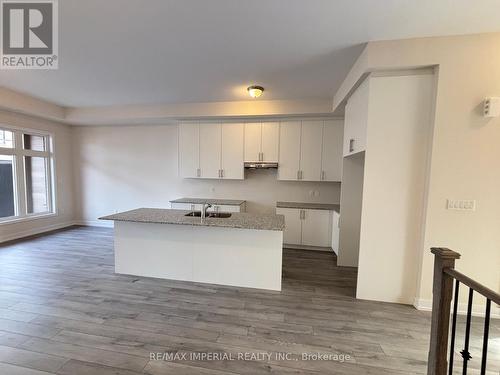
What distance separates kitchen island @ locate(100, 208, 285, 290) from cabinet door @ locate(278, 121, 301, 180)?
176 cm

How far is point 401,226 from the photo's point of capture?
2.70 m

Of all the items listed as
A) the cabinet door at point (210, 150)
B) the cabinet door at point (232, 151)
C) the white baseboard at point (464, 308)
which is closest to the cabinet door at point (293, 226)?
the cabinet door at point (232, 151)

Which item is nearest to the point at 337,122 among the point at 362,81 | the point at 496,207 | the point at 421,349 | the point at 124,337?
the point at 362,81

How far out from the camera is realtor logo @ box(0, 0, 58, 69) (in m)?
2.09

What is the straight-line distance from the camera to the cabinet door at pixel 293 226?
4.66 meters

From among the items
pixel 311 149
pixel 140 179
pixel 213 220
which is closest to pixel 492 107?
pixel 311 149

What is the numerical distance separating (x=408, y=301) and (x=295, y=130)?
3336 mm

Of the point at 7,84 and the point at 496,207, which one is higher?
the point at 7,84

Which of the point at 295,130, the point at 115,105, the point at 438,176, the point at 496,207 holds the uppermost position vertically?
the point at 115,105

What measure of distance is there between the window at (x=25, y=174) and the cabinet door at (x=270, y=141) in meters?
5.09

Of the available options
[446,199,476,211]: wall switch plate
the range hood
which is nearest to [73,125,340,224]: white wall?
the range hood

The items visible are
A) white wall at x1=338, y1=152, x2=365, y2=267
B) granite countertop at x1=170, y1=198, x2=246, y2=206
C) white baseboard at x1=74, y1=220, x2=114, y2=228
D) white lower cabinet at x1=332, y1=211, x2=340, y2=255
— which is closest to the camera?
white wall at x1=338, y1=152, x2=365, y2=267

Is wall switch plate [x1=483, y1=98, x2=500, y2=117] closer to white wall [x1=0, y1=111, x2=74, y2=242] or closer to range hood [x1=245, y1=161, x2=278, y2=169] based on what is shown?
range hood [x1=245, y1=161, x2=278, y2=169]

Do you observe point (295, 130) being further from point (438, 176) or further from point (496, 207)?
point (496, 207)
